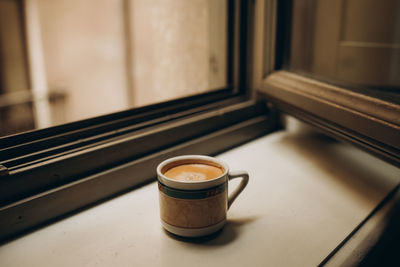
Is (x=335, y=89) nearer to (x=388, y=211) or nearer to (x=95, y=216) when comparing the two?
(x=388, y=211)

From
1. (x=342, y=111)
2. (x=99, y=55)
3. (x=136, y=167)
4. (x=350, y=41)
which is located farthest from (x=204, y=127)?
→ (x=99, y=55)

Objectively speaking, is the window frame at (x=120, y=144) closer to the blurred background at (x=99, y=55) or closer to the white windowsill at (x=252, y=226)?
the white windowsill at (x=252, y=226)

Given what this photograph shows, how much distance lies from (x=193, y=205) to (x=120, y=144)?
0.81 ft

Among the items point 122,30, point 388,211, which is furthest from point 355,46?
point 122,30

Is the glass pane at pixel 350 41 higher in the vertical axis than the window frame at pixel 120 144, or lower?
higher

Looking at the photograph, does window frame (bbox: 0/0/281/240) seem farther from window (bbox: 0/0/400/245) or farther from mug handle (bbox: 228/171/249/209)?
mug handle (bbox: 228/171/249/209)

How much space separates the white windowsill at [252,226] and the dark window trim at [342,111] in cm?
12

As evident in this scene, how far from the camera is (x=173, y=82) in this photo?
1424 mm

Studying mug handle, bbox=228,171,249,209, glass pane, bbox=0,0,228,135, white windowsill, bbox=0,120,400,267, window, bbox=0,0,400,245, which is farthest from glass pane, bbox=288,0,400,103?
glass pane, bbox=0,0,228,135

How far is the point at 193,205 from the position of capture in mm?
542

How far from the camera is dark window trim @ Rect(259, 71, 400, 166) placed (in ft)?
1.96

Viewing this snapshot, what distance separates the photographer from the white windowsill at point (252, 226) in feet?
1.76

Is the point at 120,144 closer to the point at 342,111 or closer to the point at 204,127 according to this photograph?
the point at 204,127

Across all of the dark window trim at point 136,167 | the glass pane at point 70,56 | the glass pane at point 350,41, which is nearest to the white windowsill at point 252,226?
the dark window trim at point 136,167
